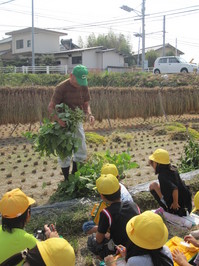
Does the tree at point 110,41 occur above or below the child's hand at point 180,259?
above

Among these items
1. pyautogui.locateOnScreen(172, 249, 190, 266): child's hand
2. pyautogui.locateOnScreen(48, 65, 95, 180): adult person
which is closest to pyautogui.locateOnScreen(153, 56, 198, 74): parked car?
pyautogui.locateOnScreen(48, 65, 95, 180): adult person

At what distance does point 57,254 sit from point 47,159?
17.6 ft

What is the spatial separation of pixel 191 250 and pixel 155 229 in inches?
42.0

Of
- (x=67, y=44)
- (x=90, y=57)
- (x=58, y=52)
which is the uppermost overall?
(x=67, y=44)

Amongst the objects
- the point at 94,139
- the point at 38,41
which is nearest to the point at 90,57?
the point at 38,41

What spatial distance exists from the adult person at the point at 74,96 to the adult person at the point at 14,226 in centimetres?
208

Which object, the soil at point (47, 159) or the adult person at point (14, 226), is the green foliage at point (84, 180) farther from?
the adult person at point (14, 226)

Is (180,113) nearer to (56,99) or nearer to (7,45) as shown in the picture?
(56,99)

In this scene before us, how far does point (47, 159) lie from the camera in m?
7.09

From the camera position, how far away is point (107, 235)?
9.80ft

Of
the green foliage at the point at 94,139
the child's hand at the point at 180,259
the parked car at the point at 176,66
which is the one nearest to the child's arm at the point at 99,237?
the child's hand at the point at 180,259

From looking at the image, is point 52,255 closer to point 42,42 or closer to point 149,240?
point 149,240

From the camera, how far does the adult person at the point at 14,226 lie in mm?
2248


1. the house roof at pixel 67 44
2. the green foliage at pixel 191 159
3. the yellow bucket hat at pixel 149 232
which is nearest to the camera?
the yellow bucket hat at pixel 149 232
